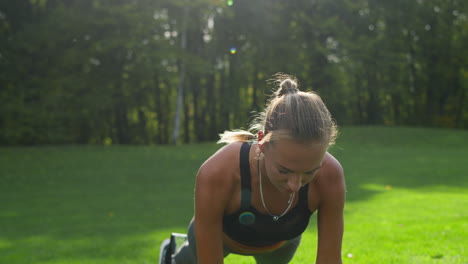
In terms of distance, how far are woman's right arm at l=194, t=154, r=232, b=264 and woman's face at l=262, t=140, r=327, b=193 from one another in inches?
14.5

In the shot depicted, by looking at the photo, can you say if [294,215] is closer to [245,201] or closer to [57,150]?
[245,201]

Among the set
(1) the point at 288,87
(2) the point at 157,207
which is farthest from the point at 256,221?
(2) the point at 157,207

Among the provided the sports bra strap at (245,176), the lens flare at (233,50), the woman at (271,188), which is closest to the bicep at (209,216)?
the woman at (271,188)

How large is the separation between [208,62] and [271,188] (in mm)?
31660

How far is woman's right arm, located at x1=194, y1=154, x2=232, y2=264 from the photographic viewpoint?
3.21 m

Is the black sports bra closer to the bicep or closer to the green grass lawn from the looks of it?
the bicep

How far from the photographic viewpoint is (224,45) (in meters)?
42.4

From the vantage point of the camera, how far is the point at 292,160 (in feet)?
9.31

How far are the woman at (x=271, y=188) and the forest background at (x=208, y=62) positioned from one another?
28815 mm

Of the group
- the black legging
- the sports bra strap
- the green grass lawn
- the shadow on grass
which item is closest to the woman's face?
the sports bra strap

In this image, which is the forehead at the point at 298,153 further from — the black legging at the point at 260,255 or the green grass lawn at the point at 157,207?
the green grass lawn at the point at 157,207

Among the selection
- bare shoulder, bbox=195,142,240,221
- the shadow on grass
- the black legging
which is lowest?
the shadow on grass

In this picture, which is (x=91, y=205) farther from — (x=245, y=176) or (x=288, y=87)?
(x=288, y=87)

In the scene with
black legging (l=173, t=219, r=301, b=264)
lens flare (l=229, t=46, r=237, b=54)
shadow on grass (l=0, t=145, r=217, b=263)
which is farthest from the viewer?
lens flare (l=229, t=46, r=237, b=54)
